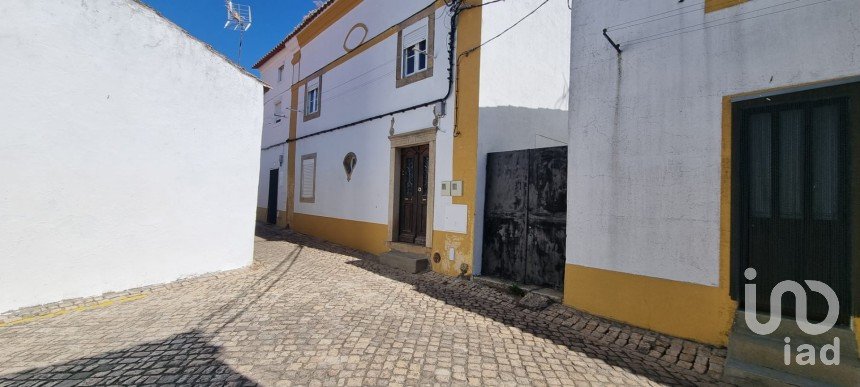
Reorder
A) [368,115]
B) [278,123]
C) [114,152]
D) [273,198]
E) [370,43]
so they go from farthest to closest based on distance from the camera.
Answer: [273,198]
[278,123]
[370,43]
[368,115]
[114,152]

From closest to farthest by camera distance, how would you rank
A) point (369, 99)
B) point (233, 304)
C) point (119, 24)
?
point (233, 304) → point (119, 24) → point (369, 99)

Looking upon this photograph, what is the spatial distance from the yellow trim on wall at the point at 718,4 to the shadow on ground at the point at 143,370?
17.5 feet

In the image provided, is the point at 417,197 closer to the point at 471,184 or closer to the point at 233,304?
the point at 471,184

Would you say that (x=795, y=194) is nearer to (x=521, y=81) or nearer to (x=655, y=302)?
(x=655, y=302)

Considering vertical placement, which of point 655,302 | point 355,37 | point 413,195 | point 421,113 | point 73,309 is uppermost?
point 355,37

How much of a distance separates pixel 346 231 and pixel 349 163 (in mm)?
1734

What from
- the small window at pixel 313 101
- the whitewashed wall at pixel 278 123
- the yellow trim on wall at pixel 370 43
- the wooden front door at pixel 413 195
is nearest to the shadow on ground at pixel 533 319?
the wooden front door at pixel 413 195

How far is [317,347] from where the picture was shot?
3.35 meters

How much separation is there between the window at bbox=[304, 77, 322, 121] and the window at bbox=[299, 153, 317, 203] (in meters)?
1.27

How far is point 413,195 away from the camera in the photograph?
303 inches

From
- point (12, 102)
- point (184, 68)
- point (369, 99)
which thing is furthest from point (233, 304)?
point (369, 99)

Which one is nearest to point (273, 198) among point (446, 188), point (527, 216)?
point (446, 188)

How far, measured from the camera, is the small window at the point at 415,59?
755 cm

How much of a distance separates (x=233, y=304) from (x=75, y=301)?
2.01m
